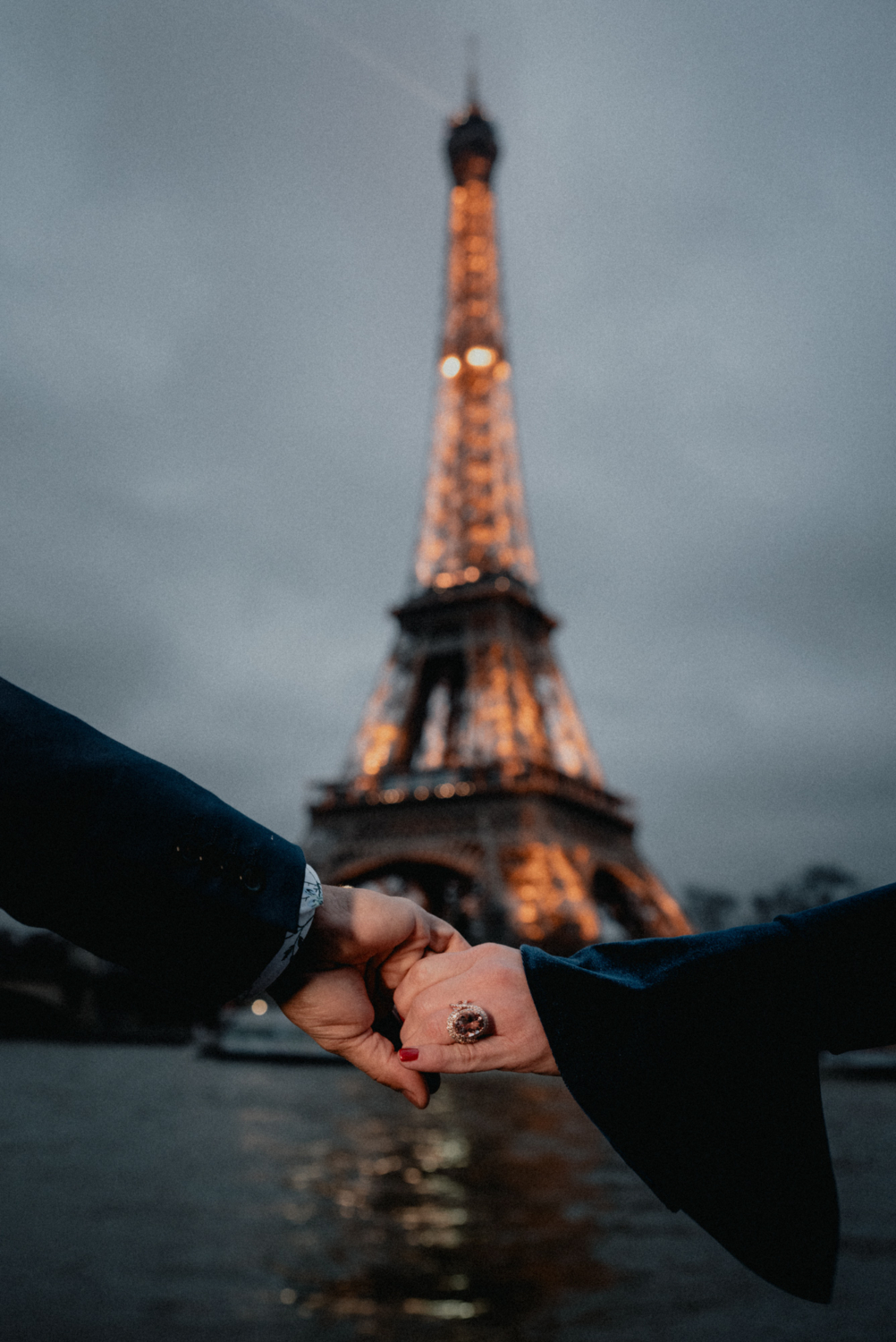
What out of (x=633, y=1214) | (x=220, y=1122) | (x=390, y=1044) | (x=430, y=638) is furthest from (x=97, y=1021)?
(x=390, y=1044)

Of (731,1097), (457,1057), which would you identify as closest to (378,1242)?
(457,1057)

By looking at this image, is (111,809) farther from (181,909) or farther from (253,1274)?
(253,1274)

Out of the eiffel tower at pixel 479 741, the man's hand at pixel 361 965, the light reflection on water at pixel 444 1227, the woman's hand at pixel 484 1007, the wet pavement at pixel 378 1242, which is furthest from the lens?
the eiffel tower at pixel 479 741

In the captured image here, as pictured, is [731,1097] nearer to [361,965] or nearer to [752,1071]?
[752,1071]

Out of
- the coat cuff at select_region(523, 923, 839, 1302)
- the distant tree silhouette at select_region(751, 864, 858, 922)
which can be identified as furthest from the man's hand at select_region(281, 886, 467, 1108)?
the distant tree silhouette at select_region(751, 864, 858, 922)

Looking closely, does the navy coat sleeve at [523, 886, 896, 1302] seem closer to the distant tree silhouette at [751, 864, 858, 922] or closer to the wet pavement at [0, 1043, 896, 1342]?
the wet pavement at [0, 1043, 896, 1342]

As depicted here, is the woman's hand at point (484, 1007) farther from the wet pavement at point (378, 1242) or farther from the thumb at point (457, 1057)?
the wet pavement at point (378, 1242)

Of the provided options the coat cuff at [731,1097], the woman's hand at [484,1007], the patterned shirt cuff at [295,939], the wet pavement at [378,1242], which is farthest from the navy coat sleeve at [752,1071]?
the wet pavement at [378,1242]
